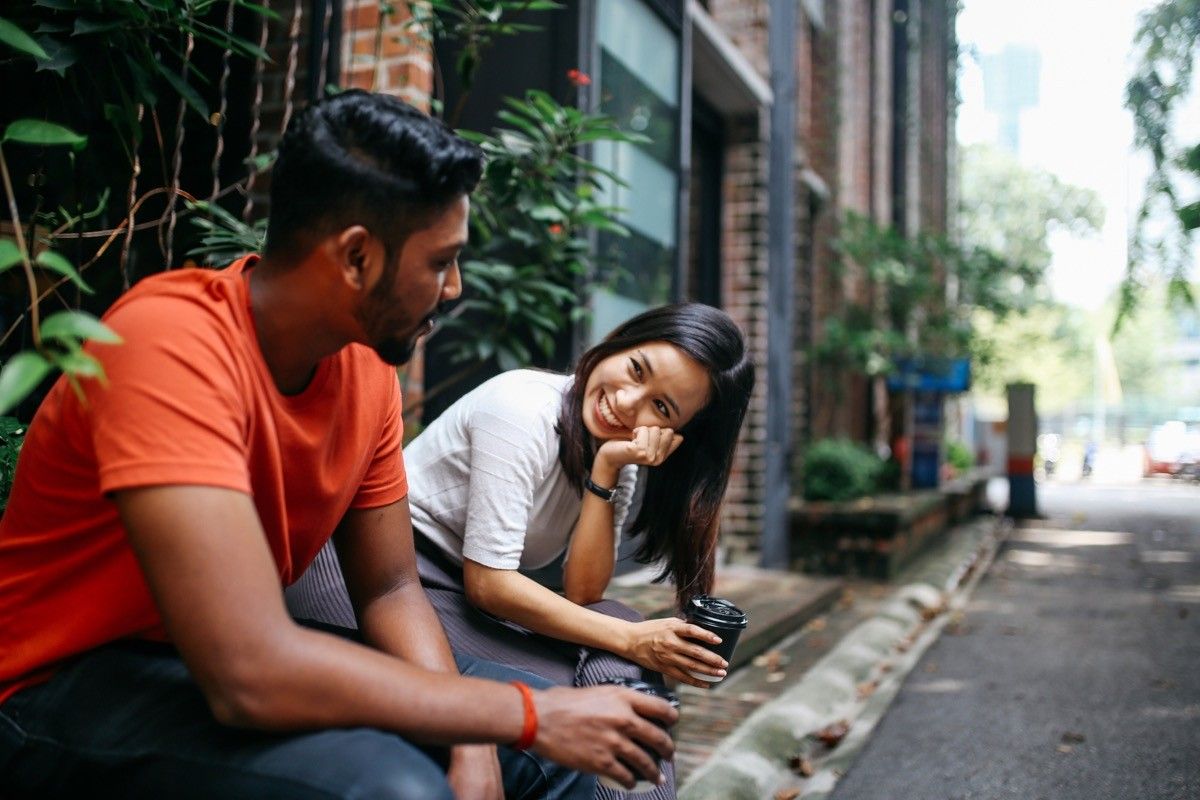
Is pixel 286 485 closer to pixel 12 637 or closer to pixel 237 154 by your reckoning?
pixel 12 637

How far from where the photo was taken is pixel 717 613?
1947 millimetres

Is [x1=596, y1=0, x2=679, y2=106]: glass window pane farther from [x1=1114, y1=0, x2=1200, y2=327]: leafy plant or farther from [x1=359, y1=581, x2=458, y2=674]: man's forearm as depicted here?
[x1=359, y1=581, x2=458, y2=674]: man's forearm

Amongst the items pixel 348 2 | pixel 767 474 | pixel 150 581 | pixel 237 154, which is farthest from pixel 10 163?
pixel 767 474

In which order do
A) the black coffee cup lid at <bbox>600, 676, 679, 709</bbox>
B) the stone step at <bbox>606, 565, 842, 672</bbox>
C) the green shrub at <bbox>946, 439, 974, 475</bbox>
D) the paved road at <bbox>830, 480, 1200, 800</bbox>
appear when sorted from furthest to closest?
the green shrub at <bbox>946, 439, 974, 475</bbox> < the stone step at <bbox>606, 565, 842, 672</bbox> < the paved road at <bbox>830, 480, 1200, 800</bbox> < the black coffee cup lid at <bbox>600, 676, 679, 709</bbox>

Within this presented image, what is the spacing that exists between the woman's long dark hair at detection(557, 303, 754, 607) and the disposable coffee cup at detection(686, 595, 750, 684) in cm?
40

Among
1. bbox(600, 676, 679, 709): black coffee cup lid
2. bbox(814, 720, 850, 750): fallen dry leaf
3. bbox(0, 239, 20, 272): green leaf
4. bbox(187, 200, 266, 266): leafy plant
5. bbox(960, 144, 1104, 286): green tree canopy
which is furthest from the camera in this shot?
bbox(960, 144, 1104, 286): green tree canopy

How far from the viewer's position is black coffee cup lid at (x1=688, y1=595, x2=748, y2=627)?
194cm

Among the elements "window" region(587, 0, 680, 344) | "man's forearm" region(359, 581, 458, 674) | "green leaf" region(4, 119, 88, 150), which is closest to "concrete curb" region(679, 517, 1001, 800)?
"man's forearm" region(359, 581, 458, 674)

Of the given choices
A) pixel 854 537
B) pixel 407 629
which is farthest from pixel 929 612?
pixel 407 629

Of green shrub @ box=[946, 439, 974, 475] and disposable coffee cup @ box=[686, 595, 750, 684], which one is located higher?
green shrub @ box=[946, 439, 974, 475]

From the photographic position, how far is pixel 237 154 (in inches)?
147

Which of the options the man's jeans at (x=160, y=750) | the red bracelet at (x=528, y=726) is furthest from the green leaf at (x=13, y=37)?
the red bracelet at (x=528, y=726)

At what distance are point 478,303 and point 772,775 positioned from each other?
187cm

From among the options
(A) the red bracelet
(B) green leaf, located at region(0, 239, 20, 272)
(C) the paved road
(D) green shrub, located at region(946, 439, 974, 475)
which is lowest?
(C) the paved road
